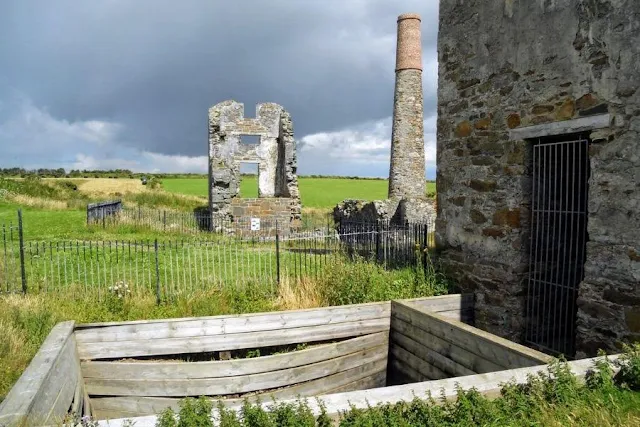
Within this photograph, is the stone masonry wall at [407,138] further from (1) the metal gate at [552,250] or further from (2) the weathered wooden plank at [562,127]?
(2) the weathered wooden plank at [562,127]

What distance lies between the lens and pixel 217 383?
566cm

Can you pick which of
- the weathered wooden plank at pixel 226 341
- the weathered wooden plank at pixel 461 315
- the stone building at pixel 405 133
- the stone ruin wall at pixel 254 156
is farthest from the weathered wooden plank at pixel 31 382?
the stone building at pixel 405 133

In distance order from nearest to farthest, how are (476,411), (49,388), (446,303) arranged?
(476,411) < (49,388) < (446,303)

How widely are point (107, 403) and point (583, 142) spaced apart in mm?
6771

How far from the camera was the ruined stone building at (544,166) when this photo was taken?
5.41 meters

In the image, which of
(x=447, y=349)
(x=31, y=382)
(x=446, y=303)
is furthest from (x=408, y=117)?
(x=31, y=382)

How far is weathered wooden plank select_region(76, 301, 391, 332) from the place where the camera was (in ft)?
18.4

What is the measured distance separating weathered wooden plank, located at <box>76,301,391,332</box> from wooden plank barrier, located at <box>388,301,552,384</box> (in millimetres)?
426

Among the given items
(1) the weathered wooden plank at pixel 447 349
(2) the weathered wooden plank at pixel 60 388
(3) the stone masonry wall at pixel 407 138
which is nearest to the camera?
(2) the weathered wooden plank at pixel 60 388

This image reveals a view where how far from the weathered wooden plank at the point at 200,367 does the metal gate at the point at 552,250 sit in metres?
3.10

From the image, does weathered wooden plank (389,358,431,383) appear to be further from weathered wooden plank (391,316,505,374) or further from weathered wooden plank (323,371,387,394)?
weathered wooden plank (391,316,505,374)

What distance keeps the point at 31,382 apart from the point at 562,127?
6271mm

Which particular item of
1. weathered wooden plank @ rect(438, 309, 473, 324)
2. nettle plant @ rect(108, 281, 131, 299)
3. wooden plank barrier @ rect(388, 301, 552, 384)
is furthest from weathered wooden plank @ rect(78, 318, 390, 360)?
nettle plant @ rect(108, 281, 131, 299)

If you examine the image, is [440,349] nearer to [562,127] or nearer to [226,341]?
[226,341]
